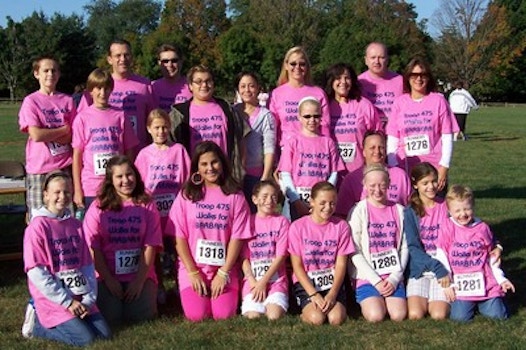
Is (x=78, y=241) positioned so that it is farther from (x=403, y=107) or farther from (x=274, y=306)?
(x=403, y=107)

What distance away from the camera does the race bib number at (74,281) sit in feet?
15.0

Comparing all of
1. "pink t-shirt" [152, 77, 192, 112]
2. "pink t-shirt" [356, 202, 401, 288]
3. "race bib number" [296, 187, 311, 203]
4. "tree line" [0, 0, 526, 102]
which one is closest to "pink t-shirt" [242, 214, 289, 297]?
"race bib number" [296, 187, 311, 203]

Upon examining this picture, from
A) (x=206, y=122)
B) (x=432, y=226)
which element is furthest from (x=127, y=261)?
Result: (x=432, y=226)

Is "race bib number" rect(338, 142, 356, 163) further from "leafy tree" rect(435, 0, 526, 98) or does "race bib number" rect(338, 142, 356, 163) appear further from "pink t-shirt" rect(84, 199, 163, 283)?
"leafy tree" rect(435, 0, 526, 98)

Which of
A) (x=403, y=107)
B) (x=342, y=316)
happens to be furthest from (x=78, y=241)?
(x=403, y=107)

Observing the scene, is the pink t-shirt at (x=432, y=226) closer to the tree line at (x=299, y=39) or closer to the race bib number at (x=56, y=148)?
the race bib number at (x=56, y=148)

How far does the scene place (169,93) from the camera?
612cm

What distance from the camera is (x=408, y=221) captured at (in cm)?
523

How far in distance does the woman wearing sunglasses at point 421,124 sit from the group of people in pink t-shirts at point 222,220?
1.22 ft

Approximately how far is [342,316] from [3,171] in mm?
4362

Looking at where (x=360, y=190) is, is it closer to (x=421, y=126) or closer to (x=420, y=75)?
(x=421, y=126)

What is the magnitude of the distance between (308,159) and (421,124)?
1148mm

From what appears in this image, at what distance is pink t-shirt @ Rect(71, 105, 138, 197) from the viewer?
17.6ft

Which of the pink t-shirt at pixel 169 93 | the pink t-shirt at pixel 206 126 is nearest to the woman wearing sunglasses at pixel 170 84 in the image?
the pink t-shirt at pixel 169 93
